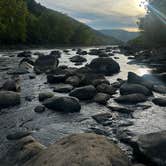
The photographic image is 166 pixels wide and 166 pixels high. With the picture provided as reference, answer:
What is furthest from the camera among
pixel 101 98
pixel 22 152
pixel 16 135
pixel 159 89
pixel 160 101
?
pixel 159 89

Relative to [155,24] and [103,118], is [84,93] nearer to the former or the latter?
[103,118]

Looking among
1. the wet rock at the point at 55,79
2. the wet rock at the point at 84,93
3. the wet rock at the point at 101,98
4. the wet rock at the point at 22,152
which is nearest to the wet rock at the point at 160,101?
the wet rock at the point at 101,98

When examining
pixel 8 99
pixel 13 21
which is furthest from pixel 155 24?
pixel 8 99

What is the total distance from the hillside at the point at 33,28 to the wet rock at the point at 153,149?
72.0m

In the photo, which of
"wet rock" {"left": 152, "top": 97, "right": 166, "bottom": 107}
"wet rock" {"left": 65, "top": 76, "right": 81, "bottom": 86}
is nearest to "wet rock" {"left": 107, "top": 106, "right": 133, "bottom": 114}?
"wet rock" {"left": 152, "top": 97, "right": 166, "bottom": 107}

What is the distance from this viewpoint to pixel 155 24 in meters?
68.4

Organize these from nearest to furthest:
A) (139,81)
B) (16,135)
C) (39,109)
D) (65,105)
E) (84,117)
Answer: (16,135), (84,117), (65,105), (39,109), (139,81)

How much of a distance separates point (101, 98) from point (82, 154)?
38.4ft

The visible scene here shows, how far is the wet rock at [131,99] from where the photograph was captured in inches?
801

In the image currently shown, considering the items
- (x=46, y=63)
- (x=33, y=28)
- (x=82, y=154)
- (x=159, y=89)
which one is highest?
(x=82, y=154)

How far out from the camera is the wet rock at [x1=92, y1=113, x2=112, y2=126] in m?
16.2

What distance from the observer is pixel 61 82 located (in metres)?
27.8

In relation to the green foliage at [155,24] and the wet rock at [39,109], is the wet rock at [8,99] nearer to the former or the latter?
the wet rock at [39,109]

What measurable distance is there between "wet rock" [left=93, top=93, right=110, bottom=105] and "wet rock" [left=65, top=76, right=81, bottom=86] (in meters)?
4.28
